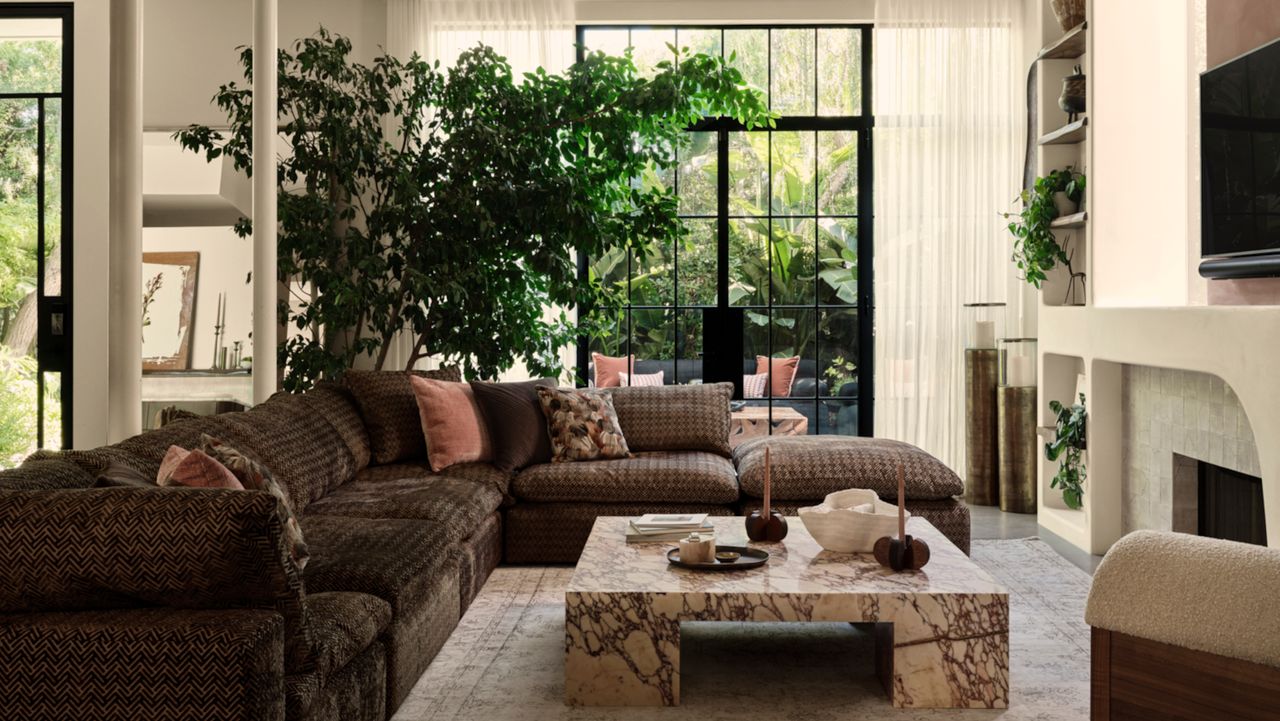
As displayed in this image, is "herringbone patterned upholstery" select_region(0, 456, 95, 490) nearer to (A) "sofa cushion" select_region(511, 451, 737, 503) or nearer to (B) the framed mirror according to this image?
(A) "sofa cushion" select_region(511, 451, 737, 503)

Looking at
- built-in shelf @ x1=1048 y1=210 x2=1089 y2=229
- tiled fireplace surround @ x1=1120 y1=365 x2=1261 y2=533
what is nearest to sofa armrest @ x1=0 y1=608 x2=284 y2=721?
tiled fireplace surround @ x1=1120 y1=365 x2=1261 y2=533

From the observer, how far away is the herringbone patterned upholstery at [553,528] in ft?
15.4

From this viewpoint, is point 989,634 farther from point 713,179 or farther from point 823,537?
point 713,179

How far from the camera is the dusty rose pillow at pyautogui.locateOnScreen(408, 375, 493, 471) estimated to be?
4.79m

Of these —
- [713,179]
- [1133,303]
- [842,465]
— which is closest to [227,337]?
[713,179]

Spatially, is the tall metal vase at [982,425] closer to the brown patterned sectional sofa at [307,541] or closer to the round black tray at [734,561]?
the brown patterned sectional sofa at [307,541]

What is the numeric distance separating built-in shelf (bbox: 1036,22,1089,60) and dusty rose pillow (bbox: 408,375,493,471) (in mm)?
3333

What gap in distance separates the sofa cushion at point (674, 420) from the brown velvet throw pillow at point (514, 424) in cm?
43

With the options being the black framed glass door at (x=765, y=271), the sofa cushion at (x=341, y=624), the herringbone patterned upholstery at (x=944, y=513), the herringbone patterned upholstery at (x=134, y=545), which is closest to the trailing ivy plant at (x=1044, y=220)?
the black framed glass door at (x=765, y=271)

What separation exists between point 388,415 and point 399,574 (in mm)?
1946

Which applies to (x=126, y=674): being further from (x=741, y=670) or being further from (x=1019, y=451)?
(x=1019, y=451)

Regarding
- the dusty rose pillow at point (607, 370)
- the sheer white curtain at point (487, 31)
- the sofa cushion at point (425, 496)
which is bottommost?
the sofa cushion at point (425, 496)

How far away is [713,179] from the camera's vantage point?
694cm

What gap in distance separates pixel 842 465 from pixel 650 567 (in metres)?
1.60
